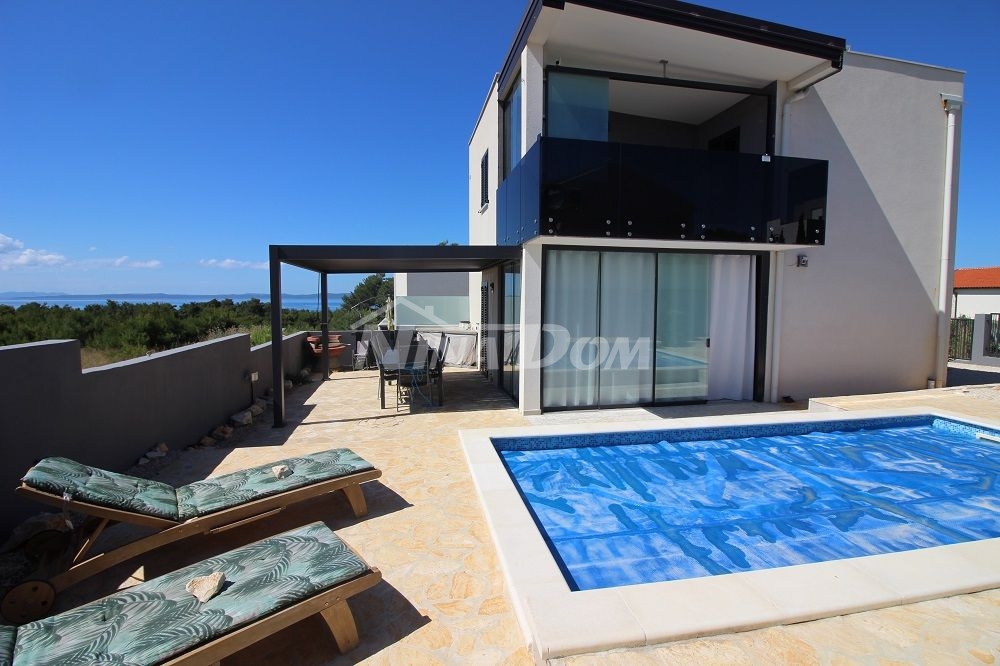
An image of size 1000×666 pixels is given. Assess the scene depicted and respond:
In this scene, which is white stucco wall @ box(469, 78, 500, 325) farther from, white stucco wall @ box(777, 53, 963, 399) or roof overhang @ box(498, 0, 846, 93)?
white stucco wall @ box(777, 53, 963, 399)

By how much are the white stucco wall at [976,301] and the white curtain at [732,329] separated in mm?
24291

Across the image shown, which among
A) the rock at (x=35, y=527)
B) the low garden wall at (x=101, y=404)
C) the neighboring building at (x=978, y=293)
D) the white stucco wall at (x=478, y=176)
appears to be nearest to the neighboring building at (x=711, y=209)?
the white stucco wall at (x=478, y=176)

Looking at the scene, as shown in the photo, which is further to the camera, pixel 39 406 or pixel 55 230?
pixel 55 230

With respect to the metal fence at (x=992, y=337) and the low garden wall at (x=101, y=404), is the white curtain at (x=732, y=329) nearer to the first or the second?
the low garden wall at (x=101, y=404)

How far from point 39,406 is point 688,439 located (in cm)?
727

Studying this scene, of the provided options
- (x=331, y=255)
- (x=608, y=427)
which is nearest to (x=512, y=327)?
(x=608, y=427)

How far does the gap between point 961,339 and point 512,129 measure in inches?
722

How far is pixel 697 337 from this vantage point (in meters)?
8.97

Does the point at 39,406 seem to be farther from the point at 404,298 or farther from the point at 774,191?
the point at 404,298

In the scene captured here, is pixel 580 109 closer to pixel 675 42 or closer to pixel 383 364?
pixel 675 42

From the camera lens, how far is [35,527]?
3.85m

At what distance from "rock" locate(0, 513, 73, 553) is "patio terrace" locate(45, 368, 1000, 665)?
0.38m

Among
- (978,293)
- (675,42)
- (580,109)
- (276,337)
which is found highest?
(675,42)

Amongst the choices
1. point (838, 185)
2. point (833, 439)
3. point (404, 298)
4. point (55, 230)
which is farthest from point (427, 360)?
point (55, 230)
